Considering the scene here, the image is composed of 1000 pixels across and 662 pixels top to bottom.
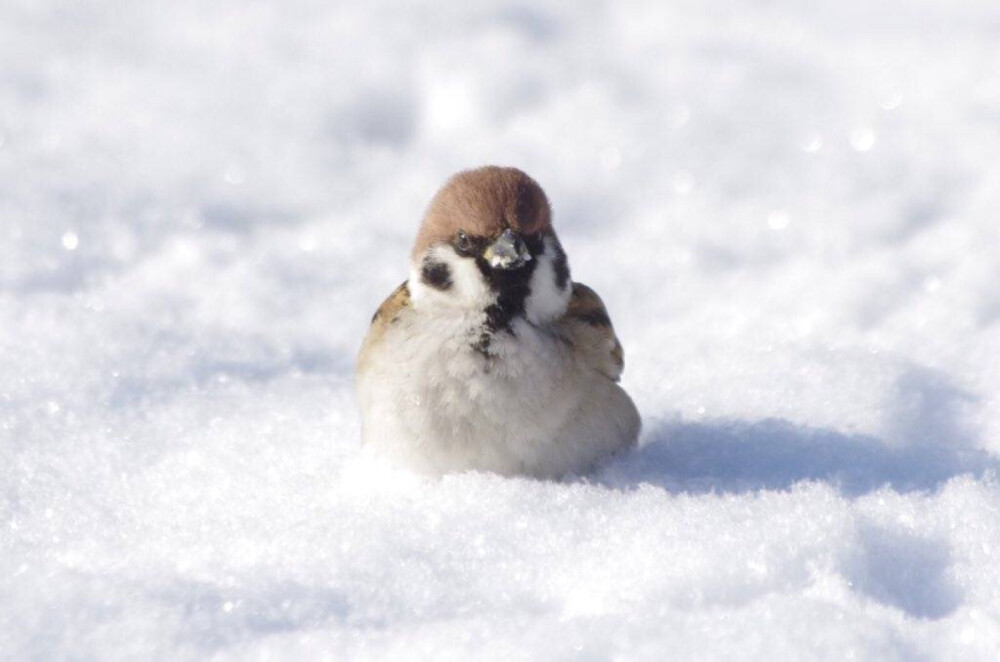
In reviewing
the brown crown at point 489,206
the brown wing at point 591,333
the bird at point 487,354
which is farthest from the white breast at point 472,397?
the brown crown at point 489,206

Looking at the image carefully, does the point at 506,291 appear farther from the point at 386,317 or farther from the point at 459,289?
the point at 386,317

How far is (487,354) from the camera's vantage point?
3.38m

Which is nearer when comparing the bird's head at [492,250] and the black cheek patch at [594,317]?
the bird's head at [492,250]

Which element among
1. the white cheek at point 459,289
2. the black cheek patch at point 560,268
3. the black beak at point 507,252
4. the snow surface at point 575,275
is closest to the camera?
the snow surface at point 575,275

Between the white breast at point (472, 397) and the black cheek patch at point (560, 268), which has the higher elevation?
the black cheek patch at point (560, 268)

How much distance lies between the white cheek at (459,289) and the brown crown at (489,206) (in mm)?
45

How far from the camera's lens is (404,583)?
2.88 m

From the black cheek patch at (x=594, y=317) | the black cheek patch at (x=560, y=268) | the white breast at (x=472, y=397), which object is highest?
the black cheek patch at (x=560, y=268)

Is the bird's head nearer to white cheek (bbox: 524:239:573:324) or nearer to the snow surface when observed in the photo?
white cheek (bbox: 524:239:573:324)

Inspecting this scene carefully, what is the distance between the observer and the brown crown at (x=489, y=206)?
3361mm

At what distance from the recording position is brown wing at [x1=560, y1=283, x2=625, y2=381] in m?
3.60

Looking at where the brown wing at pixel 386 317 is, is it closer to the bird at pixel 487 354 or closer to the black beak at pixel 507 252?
the bird at pixel 487 354

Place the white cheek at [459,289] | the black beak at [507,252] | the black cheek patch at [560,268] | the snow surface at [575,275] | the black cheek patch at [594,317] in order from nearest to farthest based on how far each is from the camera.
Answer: the snow surface at [575,275] → the black beak at [507,252] → the white cheek at [459,289] → the black cheek patch at [560,268] → the black cheek patch at [594,317]

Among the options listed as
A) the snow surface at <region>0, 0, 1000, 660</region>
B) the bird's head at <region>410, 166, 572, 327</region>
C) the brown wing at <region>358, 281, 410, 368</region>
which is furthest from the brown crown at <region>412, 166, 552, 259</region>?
the snow surface at <region>0, 0, 1000, 660</region>
